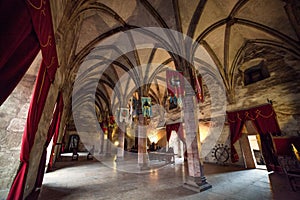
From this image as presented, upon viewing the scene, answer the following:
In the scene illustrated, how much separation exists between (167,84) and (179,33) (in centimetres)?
231

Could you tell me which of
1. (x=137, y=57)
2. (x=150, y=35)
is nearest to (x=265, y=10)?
(x=150, y=35)

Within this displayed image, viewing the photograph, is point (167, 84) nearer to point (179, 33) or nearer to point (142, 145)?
point (179, 33)

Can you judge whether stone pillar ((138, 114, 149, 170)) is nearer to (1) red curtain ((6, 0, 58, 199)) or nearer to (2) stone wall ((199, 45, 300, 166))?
(2) stone wall ((199, 45, 300, 166))

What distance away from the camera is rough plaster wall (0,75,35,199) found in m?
3.09

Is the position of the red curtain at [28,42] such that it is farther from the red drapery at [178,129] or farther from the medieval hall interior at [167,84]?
the red drapery at [178,129]

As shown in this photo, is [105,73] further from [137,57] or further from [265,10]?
[265,10]

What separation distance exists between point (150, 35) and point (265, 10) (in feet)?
16.0

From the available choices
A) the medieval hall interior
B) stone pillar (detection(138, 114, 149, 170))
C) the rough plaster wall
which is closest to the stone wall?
the medieval hall interior

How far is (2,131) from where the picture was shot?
3.11 meters

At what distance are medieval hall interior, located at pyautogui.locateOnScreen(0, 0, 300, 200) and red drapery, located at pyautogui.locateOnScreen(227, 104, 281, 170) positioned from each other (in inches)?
1.9

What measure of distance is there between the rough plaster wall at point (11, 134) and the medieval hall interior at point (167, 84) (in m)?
0.02

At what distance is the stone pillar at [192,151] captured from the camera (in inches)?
158

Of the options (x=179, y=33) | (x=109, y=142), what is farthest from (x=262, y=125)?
(x=109, y=142)

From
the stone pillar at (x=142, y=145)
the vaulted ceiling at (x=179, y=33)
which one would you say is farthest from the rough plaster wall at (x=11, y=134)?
the stone pillar at (x=142, y=145)
